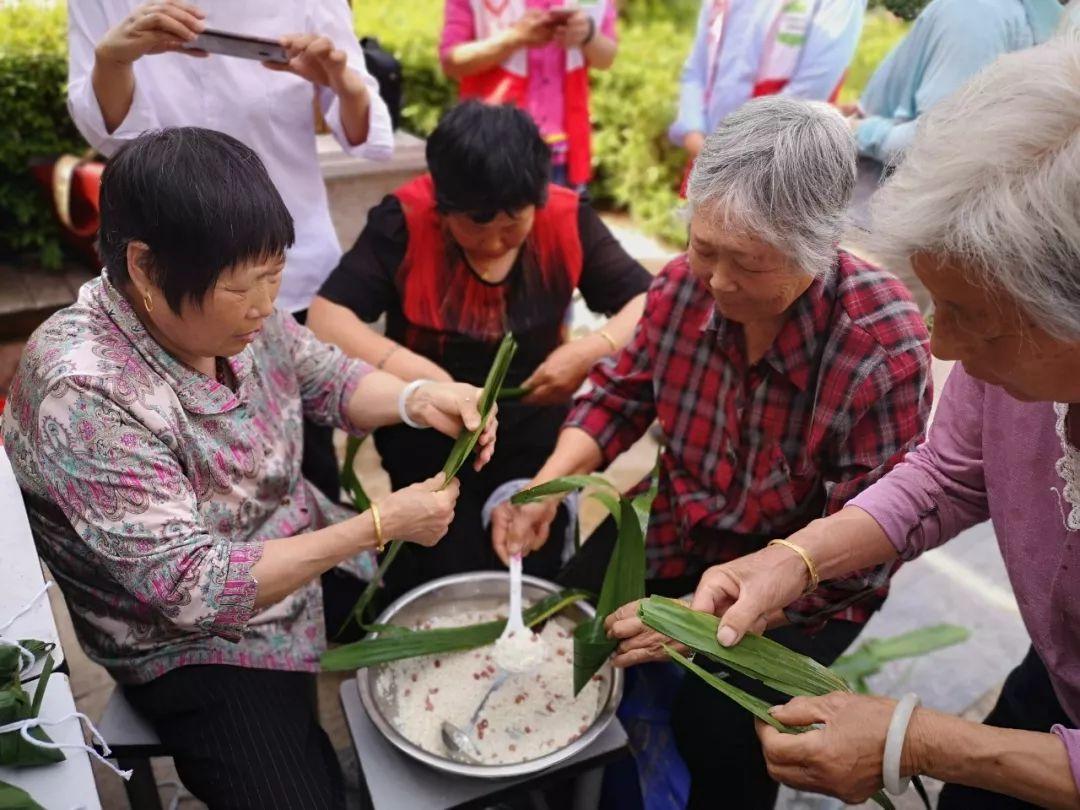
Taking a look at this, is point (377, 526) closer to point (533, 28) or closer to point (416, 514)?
point (416, 514)

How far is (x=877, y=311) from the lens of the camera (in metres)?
1.79

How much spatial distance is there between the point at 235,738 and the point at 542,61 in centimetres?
277

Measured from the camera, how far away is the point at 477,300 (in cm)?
255

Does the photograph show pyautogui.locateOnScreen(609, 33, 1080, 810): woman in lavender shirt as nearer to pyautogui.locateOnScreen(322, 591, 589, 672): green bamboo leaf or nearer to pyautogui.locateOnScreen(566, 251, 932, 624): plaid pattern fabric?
pyautogui.locateOnScreen(566, 251, 932, 624): plaid pattern fabric

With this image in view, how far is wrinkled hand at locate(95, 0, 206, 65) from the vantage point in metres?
2.03

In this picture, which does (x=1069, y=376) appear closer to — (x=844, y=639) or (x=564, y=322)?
Result: (x=844, y=639)

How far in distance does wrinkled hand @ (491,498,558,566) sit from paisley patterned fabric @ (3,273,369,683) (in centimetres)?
45

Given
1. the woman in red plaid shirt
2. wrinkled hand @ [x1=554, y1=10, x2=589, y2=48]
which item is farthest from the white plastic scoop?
wrinkled hand @ [x1=554, y1=10, x2=589, y2=48]

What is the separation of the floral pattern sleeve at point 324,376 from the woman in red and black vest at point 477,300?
0.29 meters

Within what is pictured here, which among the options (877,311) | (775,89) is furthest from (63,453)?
(775,89)

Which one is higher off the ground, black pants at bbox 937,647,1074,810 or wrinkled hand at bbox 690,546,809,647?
wrinkled hand at bbox 690,546,809,647

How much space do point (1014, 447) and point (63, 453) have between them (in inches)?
62.6

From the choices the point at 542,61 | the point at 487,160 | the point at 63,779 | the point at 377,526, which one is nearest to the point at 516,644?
the point at 377,526

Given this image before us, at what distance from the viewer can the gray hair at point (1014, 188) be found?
1.09 metres
